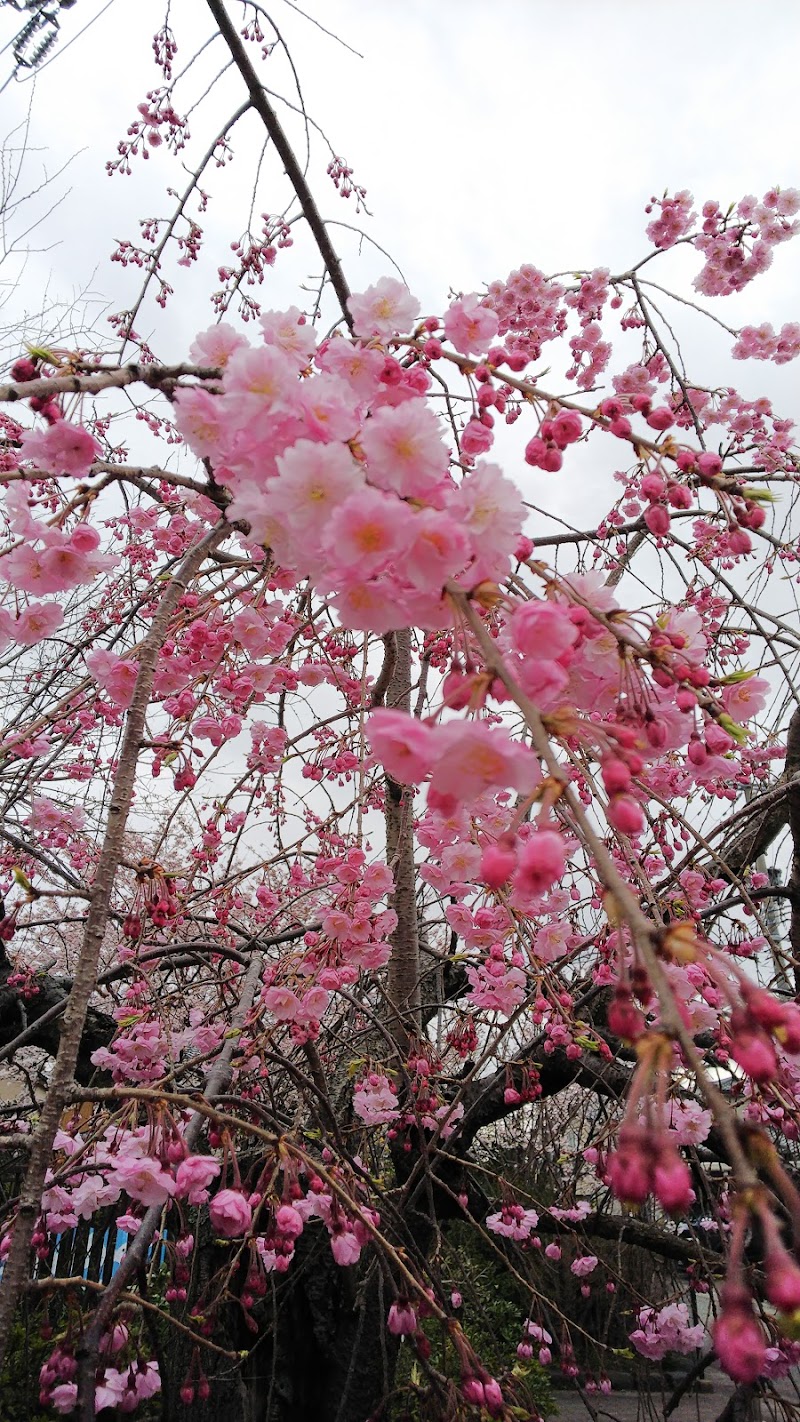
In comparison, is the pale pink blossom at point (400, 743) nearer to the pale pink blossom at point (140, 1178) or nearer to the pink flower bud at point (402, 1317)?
the pale pink blossom at point (140, 1178)

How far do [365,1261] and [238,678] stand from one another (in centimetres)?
284

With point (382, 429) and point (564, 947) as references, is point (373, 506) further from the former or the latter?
point (564, 947)

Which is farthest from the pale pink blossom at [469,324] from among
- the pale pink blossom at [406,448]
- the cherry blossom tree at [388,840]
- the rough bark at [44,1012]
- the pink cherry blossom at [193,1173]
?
the rough bark at [44,1012]

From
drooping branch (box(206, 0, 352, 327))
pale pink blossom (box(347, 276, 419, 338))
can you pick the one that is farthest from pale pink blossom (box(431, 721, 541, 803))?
drooping branch (box(206, 0, 352, 327))

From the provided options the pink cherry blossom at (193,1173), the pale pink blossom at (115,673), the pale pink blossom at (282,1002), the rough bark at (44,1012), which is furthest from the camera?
the rough bark at (44,1012)

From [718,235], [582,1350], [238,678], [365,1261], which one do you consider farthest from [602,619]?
[582,1350]

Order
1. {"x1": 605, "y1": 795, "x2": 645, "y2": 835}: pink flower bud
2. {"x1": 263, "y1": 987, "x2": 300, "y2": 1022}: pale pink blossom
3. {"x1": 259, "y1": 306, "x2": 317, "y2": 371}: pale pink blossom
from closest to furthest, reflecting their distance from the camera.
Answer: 1. {"x1": 605, "y1": 795, "x2": 645, "y2": 835}: pink flower bud
2. {"x1": 259, "y1": 306, "x2": 317, "y2": 371}: pale pink blossom
3. {"x1": 263, "y1": 987, "x2": 300, "y2": 1022}: pale pink blossom

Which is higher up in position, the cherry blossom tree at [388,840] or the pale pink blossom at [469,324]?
the pale pink blossom at [469,324]

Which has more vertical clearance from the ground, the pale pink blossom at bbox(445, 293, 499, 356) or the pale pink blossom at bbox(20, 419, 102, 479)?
the pale pink blossom at bbox(445, 293, 499, 356)

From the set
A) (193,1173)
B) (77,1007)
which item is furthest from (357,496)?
(193,1173)

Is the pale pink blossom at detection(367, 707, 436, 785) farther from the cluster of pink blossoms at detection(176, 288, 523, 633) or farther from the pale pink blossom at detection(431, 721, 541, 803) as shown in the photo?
the cluster of pink blossoms at detection(176, 288, 523, 633)

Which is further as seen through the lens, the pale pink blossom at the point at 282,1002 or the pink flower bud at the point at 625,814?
the pale pink blossom at the point at 282,1002

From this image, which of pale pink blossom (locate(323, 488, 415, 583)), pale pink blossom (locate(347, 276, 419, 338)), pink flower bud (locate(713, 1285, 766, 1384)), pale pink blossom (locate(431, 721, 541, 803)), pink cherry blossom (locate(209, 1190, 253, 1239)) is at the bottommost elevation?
pink cherry blossom (locate(209, 1190, 253, 1239))

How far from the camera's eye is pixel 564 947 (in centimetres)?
300
